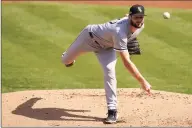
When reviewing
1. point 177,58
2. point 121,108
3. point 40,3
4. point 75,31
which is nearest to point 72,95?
point 121,108

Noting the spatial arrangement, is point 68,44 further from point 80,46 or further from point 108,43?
point 108,43

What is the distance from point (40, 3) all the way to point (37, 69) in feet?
19.2

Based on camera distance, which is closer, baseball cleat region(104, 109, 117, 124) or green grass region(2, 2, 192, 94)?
baseball cleat region(104, 109, 117, 124)

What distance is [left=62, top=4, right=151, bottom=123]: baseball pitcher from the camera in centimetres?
705

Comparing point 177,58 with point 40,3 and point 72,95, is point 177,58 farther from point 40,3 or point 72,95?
point 40,3

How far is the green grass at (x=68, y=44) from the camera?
1045cm

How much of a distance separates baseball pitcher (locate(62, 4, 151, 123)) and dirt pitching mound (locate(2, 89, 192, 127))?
48cm

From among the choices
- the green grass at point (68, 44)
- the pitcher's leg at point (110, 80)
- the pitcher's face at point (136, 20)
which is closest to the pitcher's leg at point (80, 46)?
the pitcher's leg at point (110, 80)

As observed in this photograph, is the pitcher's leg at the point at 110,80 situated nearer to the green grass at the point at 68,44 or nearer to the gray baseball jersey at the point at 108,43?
the gray baseball jersey at the point at 108,43

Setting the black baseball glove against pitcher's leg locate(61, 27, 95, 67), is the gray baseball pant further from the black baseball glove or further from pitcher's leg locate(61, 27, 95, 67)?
the black baseball glove

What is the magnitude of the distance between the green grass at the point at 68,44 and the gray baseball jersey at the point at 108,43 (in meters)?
2.56

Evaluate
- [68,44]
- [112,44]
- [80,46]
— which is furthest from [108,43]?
[68,44]

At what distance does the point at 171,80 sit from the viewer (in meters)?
10.4

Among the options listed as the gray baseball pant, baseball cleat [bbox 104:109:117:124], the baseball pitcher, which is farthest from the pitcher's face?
baseball cleat [bbox 104:109:117:124]
